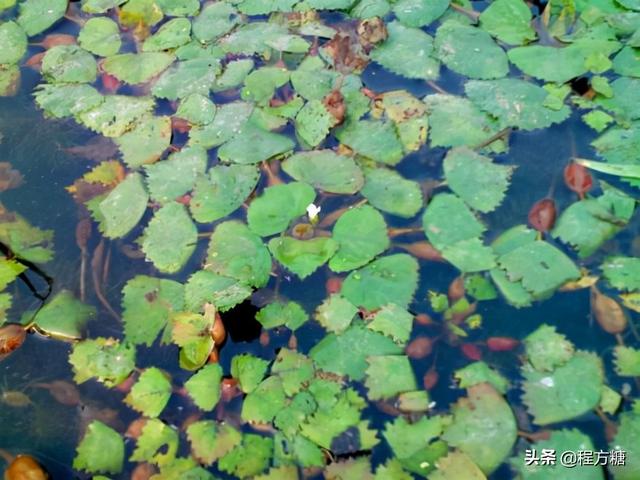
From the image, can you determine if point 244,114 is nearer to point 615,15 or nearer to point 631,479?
point 615,15

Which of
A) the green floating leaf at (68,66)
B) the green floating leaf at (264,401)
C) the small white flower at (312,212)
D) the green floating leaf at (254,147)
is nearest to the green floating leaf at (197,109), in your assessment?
the green floating leaf at (254,147)

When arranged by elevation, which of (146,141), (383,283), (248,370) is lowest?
(248,370)

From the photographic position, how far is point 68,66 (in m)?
2.19

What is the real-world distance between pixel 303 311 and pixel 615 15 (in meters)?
1.51

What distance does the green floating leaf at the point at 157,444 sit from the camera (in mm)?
1497

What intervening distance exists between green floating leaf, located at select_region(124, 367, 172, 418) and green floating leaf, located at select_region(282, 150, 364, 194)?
2.24ft

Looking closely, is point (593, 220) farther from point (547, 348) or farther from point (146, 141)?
point (146, 141)

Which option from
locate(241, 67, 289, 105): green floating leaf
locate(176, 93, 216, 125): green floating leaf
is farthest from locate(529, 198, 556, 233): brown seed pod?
locate(176, 93, 216, 125): green floating leaf

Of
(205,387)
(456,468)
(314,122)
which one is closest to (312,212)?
(314,122)

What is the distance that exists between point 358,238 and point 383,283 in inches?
5.9

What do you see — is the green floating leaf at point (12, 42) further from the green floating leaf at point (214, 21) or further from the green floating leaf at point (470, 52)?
the green floating leaf at point (470, 52)

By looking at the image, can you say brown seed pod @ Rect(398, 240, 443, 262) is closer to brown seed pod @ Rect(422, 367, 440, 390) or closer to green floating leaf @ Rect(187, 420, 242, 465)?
brown seed pod @ Rect(422, 367, 440, 390)

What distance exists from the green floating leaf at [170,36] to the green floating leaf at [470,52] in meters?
0.87

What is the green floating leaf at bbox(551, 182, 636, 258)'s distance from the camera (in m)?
1.71
